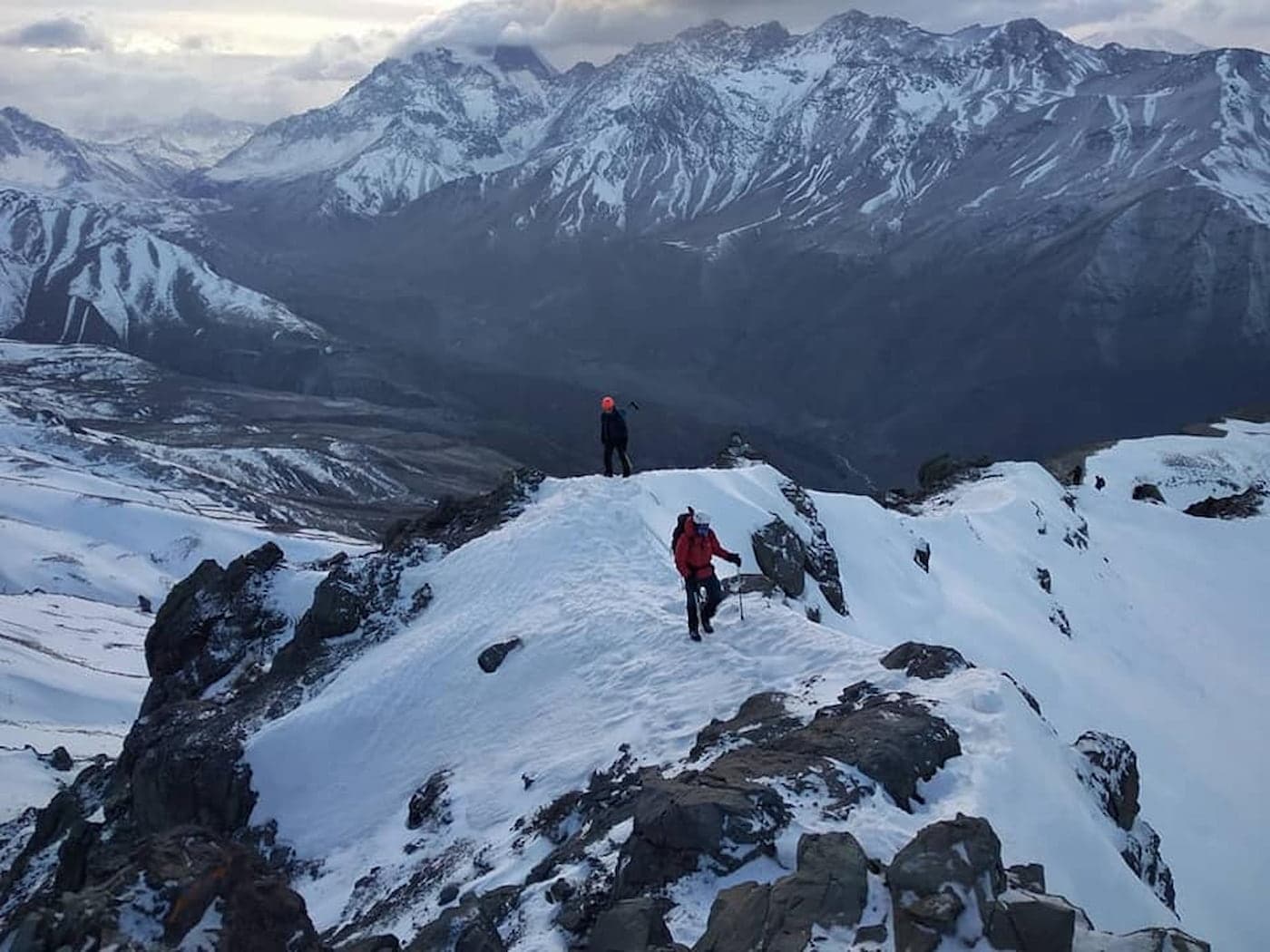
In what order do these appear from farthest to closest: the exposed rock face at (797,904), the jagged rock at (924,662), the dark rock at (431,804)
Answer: the dark rock at (431,804) → the jagged rock at (924,662) → the exposed rock face at (797,904)

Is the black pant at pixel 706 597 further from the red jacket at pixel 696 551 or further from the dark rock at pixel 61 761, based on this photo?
the dark rock at pixel 61 761

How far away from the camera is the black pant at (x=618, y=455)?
28.5 m

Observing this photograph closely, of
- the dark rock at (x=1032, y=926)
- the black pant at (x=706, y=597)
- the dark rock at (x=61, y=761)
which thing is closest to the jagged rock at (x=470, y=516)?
the black pant at (x=706, y=597)

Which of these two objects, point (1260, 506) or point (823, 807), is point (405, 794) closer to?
point (823, 807)

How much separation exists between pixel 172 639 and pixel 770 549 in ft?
62.7

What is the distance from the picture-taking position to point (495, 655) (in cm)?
2362

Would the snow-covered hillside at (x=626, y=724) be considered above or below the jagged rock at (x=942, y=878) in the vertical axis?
below

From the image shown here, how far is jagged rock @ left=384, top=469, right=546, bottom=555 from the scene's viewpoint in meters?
30.5

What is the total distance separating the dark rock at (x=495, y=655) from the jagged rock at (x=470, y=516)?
6.60 m

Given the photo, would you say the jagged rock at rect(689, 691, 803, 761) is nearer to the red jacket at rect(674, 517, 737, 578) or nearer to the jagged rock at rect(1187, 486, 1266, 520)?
the red jacket at rect(674, 517, 737, 578)

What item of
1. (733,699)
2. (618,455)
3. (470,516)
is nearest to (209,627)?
(470,516)

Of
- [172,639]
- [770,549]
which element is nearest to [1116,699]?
[770,549]

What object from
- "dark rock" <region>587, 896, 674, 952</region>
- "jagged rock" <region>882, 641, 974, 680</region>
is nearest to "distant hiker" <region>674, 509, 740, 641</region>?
"jagged rock" <region>882, 641, 974, 680</region>

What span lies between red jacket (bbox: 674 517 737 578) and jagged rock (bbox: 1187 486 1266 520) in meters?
54.0
